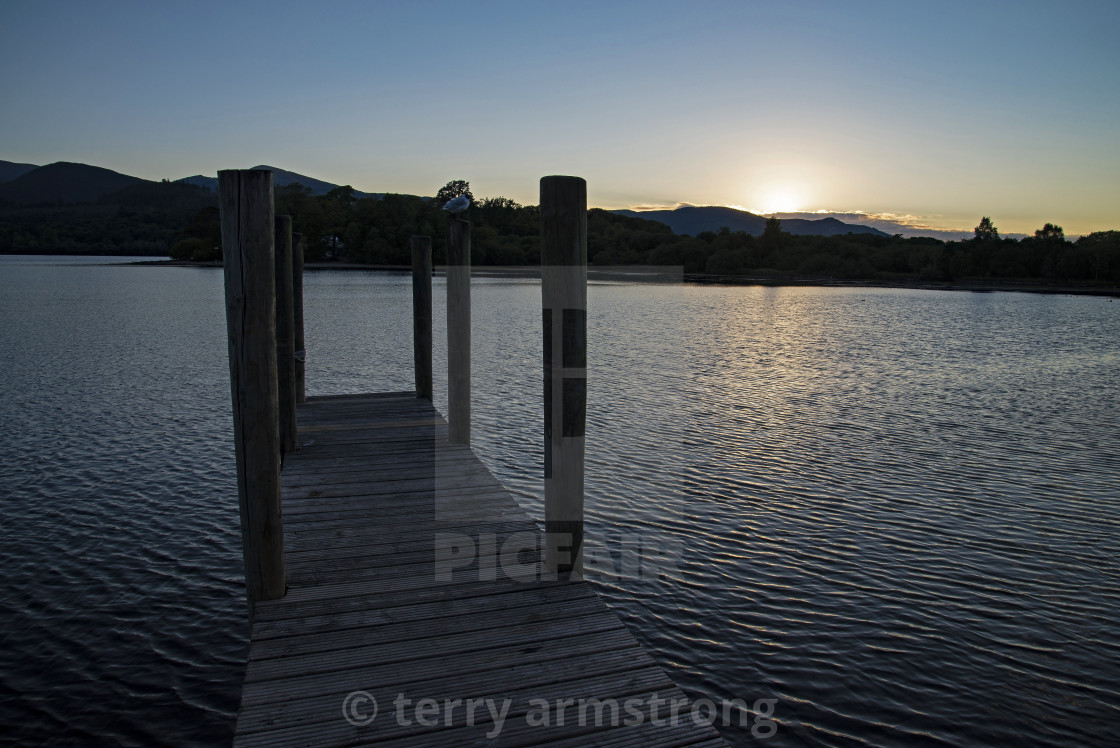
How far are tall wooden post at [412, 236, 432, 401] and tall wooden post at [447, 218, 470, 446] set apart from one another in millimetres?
2277

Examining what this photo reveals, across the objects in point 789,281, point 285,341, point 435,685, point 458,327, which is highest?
point 789,281

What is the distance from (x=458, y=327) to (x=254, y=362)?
13.8ft

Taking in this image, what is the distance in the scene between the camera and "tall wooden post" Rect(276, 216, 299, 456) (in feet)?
27.1

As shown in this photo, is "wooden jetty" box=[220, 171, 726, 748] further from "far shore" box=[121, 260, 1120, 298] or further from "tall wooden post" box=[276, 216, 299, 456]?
"far shore" box=[121, 260, 1120, 298]

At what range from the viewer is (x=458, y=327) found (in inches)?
337

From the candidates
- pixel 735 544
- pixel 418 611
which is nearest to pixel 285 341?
pixel 418 611

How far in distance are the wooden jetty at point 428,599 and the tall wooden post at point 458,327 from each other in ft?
6.17

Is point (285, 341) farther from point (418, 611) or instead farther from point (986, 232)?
point (986, 232)

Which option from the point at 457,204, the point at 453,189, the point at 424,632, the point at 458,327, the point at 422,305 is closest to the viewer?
the point at 424,632

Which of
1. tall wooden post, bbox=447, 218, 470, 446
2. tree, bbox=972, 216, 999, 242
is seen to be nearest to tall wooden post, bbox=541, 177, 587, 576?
tall wooden post, bbox=447, 218, 470, 446

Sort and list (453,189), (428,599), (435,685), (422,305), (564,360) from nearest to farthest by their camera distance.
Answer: (435,685) → (428,599) → (564,360) → (422,305) → (453,189)

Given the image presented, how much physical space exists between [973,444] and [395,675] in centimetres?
1220

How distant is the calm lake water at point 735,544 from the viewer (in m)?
5.08

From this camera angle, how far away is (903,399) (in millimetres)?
17500
